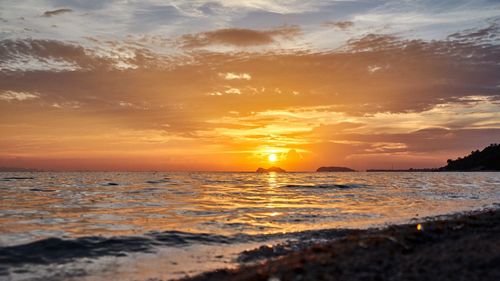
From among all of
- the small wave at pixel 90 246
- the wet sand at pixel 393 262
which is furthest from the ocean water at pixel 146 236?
the wet sand at pixel 393 262

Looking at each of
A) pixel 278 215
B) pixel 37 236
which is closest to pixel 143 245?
pixel 37 236

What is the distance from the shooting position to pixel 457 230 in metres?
17.8

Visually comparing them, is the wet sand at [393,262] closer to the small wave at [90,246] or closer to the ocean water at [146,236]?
the ocean water at [146,236]

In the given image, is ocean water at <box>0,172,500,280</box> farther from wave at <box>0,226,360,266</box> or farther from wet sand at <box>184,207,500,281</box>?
wet sand at <box>184,207,500,281</box>

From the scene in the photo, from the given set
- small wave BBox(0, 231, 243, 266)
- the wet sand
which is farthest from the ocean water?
the wet sand

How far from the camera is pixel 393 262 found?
11016 mm

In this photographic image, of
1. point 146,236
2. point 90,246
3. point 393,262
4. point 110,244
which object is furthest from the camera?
point 146,236

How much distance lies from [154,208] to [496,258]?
84.5 ft

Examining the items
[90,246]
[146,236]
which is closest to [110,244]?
[90,246]

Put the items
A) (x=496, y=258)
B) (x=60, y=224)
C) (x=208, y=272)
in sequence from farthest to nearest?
1. (x=60, y=224)
2. (x=208, y=272)
3. (x=496, y=258)

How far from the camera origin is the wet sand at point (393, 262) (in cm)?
988

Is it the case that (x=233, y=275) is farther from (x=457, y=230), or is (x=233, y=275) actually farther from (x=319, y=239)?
(x=457, y=230)

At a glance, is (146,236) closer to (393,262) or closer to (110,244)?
(110,244)

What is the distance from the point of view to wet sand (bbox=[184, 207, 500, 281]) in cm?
988
